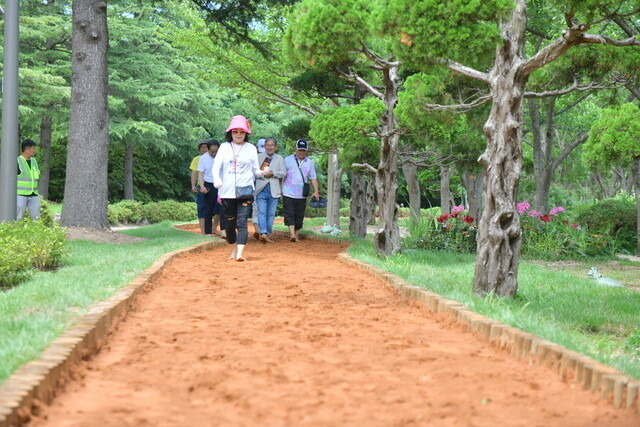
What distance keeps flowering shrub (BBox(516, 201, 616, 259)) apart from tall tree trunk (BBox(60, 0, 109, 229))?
9046 mm

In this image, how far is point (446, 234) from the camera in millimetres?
17438

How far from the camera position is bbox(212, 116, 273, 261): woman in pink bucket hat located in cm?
1123

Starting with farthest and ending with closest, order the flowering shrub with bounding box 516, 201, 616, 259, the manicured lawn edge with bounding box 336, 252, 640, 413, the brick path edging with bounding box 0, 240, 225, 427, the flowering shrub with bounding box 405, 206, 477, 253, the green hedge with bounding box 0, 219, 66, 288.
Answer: the flowering shrub with bounding box 516, 201, 616, 259 → the flowering shrub with bounding box 405, 206, 477, 253 → the green hedge with bounding box 0, 219, 66, 288 → the manicured lawn edge with bounding box 336, 252, 640, 413 → the brick path edging with bounding box 0, 240, 225, 427

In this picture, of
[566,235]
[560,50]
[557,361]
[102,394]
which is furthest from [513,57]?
[566,235]

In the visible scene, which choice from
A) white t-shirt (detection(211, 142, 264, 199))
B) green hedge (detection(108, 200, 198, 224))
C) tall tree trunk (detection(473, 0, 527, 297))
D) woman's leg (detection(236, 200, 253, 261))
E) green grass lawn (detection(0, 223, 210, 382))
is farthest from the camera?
green hedge (detection(108, 200, 198, 224))

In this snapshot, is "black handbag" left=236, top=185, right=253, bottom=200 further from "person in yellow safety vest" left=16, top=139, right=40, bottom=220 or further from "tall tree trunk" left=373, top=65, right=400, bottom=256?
"person in yellow safety vest" left=16, top=139, right=40, bottom=220

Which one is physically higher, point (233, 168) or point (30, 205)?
point (233, 168)

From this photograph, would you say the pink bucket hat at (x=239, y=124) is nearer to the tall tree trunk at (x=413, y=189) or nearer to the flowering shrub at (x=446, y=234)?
the flowering shrub at (x=446, y=234)

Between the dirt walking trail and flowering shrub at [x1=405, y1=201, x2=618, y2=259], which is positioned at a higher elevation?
flowering shrub at [x1=405, y1=201, x2=618, y2=259]

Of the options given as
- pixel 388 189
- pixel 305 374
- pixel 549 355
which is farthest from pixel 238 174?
pixel 549 355

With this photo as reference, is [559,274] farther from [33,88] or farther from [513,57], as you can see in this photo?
[33,88]

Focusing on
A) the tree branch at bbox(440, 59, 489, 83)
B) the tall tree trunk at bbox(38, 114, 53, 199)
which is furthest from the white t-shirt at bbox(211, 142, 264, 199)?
the tall tree trunk at bbox(38, 114, 53, 199)

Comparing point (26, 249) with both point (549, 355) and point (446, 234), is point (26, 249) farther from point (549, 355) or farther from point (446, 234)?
point (446, 234)

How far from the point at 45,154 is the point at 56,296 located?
2566 centimetres
